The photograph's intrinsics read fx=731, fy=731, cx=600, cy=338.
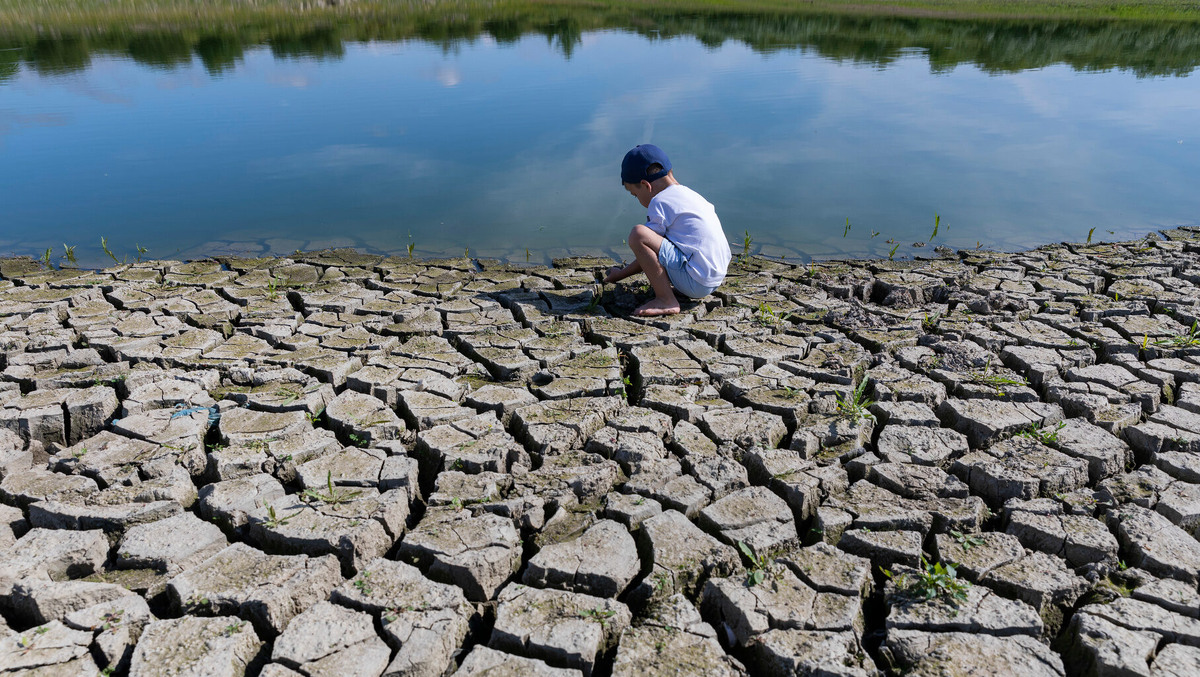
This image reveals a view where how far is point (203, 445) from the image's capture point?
3.06 meters

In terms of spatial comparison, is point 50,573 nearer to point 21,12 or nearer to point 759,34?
point 759,34

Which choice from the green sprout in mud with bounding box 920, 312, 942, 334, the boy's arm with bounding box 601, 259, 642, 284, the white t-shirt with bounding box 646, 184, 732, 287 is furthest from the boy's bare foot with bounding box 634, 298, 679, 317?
the green sprout in mud with bounding box 920, 312, 942, 334

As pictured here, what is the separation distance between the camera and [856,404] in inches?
132

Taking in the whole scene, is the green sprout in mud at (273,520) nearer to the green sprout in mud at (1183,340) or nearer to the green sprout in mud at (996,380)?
the green sprout in mud at (996,380)

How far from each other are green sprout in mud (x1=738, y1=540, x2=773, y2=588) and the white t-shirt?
2241mm

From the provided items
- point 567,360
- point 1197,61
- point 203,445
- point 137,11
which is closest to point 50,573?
point 203,445

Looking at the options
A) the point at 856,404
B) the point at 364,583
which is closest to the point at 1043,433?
the point at 856,404

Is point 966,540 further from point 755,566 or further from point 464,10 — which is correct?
point 464,10

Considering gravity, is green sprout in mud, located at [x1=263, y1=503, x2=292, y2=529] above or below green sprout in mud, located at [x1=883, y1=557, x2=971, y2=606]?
below

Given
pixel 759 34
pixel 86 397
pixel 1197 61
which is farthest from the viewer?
pixel 759 34

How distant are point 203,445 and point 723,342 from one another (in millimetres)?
2571

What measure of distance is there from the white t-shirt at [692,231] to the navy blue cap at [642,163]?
139 mm

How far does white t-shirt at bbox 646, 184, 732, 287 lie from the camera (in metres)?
4.38

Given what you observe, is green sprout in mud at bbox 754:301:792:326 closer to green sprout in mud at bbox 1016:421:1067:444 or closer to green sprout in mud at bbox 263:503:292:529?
green sprout in mud at bbox 1016:421:1067:444
